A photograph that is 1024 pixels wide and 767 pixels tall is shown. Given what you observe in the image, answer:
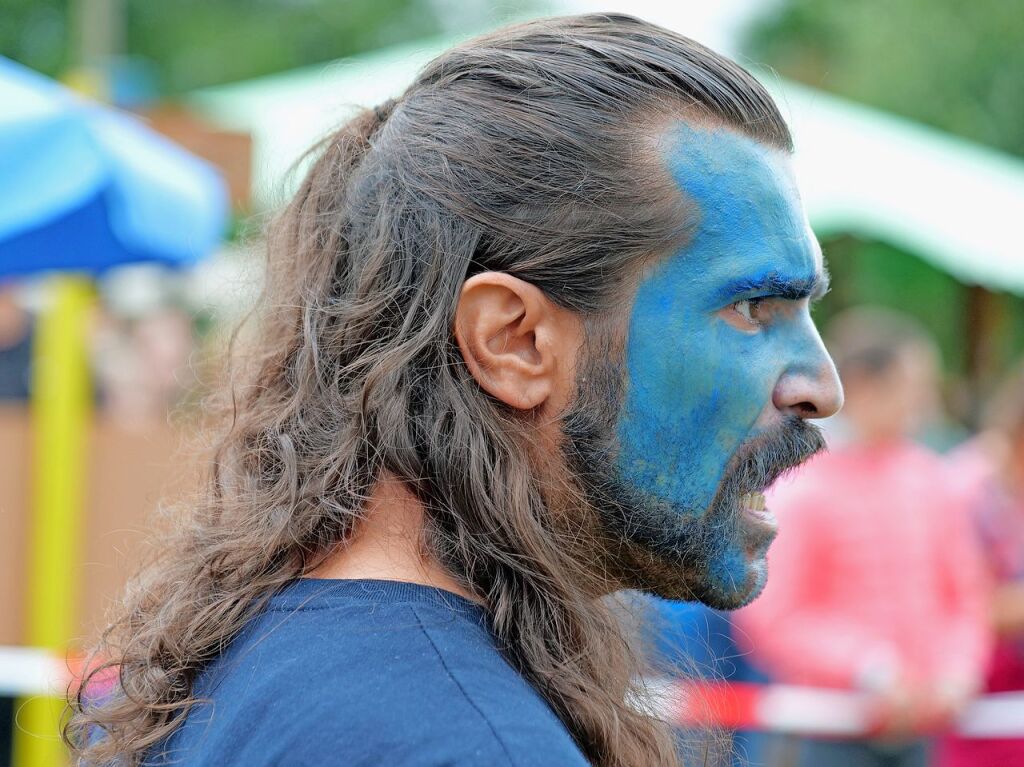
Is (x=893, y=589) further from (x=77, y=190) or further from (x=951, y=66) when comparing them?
(x=951, y=66)

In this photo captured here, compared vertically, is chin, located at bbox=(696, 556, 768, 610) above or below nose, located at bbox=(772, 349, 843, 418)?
below

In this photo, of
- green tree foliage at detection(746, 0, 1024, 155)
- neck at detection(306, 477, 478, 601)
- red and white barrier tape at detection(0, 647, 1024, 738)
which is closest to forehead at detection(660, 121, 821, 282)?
neck at detection(306, 477, 478, 601)

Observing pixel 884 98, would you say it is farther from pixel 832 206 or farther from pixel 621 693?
pixel 621 693

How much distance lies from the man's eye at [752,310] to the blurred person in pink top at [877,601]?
10.6 feet

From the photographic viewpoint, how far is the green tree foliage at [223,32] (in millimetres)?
26266

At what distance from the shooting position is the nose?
→ 63.1 inches

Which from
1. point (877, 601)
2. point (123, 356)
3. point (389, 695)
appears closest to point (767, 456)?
point (389, 695)

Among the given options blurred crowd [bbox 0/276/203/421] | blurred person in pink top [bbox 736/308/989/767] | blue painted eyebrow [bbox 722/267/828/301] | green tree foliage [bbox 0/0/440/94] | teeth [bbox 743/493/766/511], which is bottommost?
green tree foliage [bbox 0/0/440/94]

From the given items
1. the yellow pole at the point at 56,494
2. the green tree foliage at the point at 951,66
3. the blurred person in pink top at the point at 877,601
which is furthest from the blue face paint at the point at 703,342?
the green tree foliage at the point at 951,66

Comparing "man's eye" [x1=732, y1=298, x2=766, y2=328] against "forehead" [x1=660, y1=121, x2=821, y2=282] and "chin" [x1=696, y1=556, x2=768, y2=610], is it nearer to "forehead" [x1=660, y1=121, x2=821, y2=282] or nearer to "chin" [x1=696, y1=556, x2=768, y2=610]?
"forehead" [x1=660, y1=121, x2=821, y2=282]

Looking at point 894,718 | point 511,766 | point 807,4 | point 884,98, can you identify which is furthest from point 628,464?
point 807,4

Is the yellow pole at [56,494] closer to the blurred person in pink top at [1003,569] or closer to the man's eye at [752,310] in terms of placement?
the blurred person in pink top at [1003,569]

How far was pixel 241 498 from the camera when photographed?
64.6 inches

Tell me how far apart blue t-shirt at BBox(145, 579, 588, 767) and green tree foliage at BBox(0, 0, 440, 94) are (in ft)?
87.2
